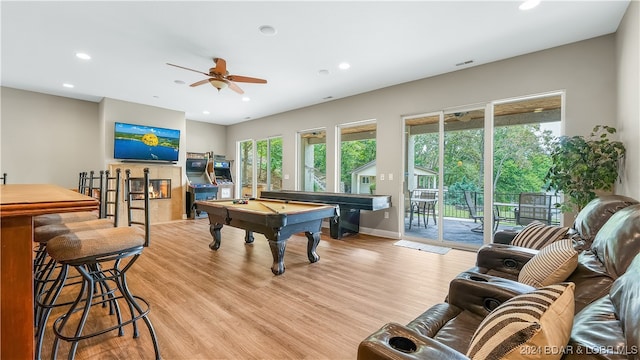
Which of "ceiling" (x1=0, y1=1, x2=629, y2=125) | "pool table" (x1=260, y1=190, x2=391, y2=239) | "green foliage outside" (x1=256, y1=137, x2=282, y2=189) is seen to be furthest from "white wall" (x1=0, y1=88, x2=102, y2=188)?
"pool table" (x1=260, y1=190, x2=391, y2=239)

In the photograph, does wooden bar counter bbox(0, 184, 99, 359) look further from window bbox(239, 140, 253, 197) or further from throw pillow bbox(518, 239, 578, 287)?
window bbox(239, 140, 253, 197)

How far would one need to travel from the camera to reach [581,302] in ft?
4.22

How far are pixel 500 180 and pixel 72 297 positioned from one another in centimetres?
550

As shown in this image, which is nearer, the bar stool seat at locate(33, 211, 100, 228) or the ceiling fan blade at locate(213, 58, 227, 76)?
the bar stool seat at locate(33, 211, 100, 228)

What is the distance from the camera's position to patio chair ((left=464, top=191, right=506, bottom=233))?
420cm

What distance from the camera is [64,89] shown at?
5.48 m

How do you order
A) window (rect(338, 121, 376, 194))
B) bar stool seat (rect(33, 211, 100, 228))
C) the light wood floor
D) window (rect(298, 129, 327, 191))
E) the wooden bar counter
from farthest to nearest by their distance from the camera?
window (rect(298, 129, 327, 191)) → window (rect(338, 121, 376, 194)) → bar stool seat (rect(33, 211, 100, 228)) → the light wood floor → the wooden bar counter

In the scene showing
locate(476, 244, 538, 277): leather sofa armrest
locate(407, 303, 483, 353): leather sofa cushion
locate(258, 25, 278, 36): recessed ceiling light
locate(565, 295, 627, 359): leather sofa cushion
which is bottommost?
locate(407, 303, 483, 353): leather sofa cushion

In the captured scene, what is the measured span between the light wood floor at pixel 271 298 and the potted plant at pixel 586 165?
1.47m

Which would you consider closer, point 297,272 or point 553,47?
point 297,272

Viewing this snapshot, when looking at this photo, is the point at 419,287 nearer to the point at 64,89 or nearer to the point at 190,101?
the point at 190,101

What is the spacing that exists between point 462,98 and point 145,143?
6800mm

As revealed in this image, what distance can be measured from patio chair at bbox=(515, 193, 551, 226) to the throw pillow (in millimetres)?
2816

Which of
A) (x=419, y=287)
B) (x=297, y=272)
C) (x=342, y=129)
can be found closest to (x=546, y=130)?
(x=419, y=287)
